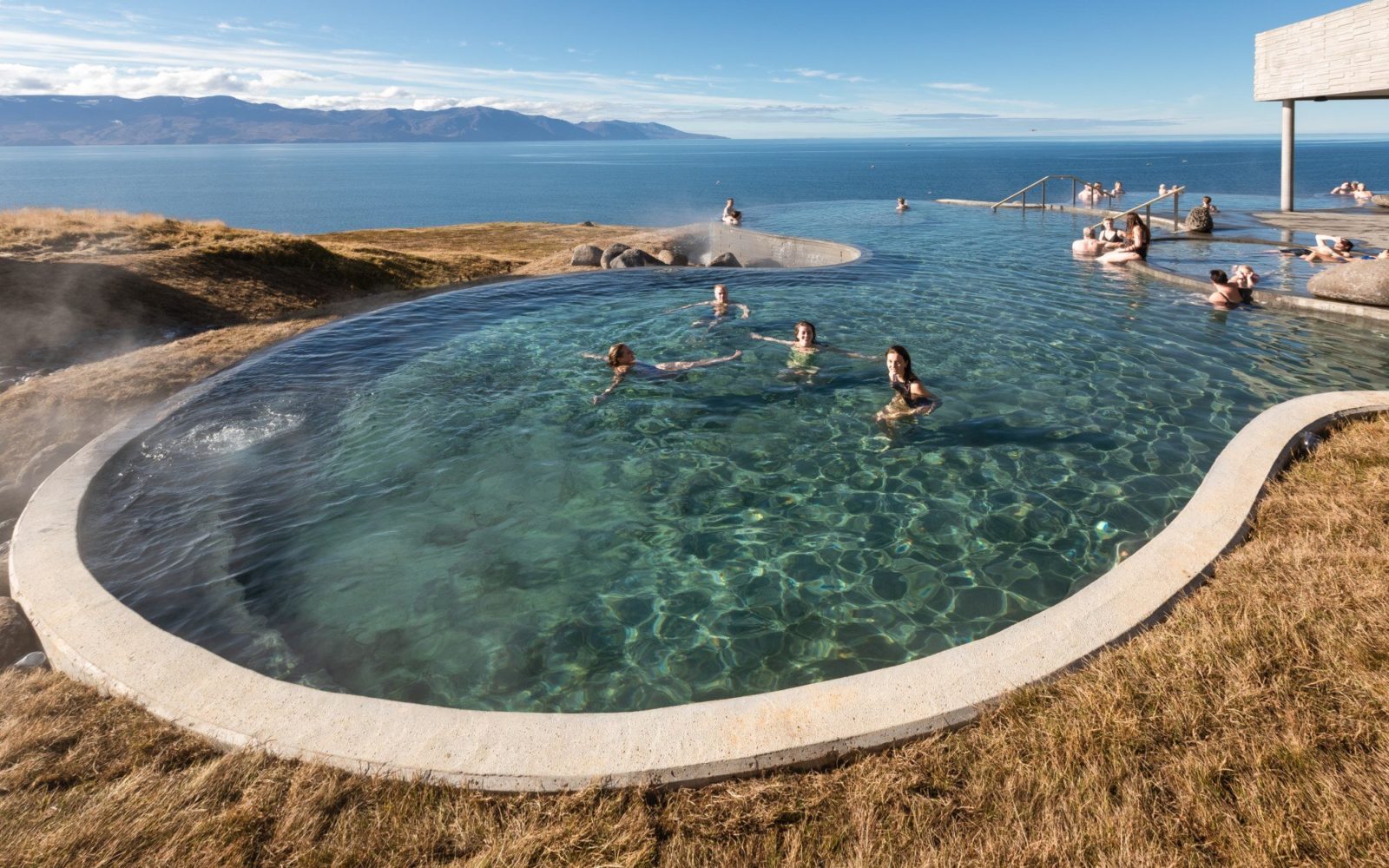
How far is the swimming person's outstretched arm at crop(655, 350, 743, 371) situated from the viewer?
1133cm

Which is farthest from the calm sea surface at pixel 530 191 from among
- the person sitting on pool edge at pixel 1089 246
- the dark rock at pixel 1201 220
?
the person sitting on pool edge at pixel 1089 246

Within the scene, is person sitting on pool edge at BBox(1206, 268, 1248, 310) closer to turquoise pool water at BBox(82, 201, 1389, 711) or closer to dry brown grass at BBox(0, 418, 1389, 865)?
turquoise pool water at BBox(82, 201, 1389, 711)

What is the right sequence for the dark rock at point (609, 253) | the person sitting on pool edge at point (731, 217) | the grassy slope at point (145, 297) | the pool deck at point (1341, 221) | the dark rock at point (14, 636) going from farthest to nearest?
1. the person sitting on pool edge at point (731, 217)
2. the dark rock at point (609, 253)
3. the pool deck at point (1341, 221)
4. the grassy slope at point (145, 297)
5. the dark rock at point (14, 636)

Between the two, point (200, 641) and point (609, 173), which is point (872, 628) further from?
point (609, 173)

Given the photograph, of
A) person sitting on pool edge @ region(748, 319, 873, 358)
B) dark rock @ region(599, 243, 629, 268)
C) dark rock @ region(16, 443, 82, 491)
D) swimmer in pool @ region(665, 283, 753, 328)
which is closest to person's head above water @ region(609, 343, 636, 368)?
person sitting on pool edge @ region(748, 319, 873, 358)

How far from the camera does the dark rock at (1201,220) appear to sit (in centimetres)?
2231

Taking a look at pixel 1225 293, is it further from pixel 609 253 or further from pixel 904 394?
pixel 609 253

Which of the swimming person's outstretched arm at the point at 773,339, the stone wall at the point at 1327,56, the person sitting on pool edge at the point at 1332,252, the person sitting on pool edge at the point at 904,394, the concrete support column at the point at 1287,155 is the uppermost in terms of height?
the stone wall at the point at 1327,56

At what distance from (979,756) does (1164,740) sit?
34.9 inches

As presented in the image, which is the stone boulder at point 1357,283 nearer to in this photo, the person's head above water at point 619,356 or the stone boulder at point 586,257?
the person's head above water at point 619,356

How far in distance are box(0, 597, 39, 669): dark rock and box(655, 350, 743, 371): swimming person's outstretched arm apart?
25.9ft

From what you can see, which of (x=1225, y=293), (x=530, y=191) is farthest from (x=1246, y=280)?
(x=530, y=191)

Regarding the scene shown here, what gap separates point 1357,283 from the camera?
13094mm

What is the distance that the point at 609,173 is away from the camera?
18138 cm
